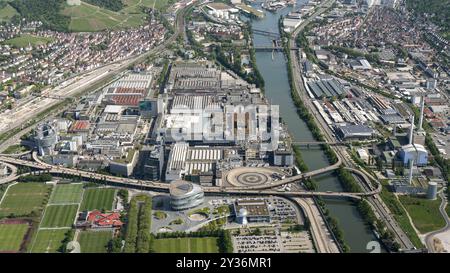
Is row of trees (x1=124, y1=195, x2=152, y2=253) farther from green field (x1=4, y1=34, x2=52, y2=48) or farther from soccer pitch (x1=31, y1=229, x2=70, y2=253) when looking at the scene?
green field (x1=4, y1=34, x2=52, y2=48)

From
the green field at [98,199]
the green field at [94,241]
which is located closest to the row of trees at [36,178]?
the green field at [98,199]

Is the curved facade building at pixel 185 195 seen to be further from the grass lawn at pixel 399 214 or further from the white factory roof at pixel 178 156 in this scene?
the grass lawn at pixel 399 214

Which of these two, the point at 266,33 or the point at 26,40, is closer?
the point at 26,40

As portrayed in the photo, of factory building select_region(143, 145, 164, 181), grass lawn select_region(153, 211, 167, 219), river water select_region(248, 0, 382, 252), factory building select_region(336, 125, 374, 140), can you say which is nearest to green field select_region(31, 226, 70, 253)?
grass lawn select_region(153, 211, 167, 219)

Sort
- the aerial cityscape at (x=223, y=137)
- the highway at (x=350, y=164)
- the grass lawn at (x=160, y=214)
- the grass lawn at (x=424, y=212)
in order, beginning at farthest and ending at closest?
the grass lawn at (x=160, y=214) → the grass lawn at (x=424, y=212) → the aerial cityscape at (x=223, y=137) → the highway at (x=350, y=164)

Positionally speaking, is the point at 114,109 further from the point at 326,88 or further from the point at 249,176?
the point at 326,88

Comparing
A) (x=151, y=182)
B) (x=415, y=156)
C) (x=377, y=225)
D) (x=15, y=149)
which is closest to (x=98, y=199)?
(x=151, y=182)
